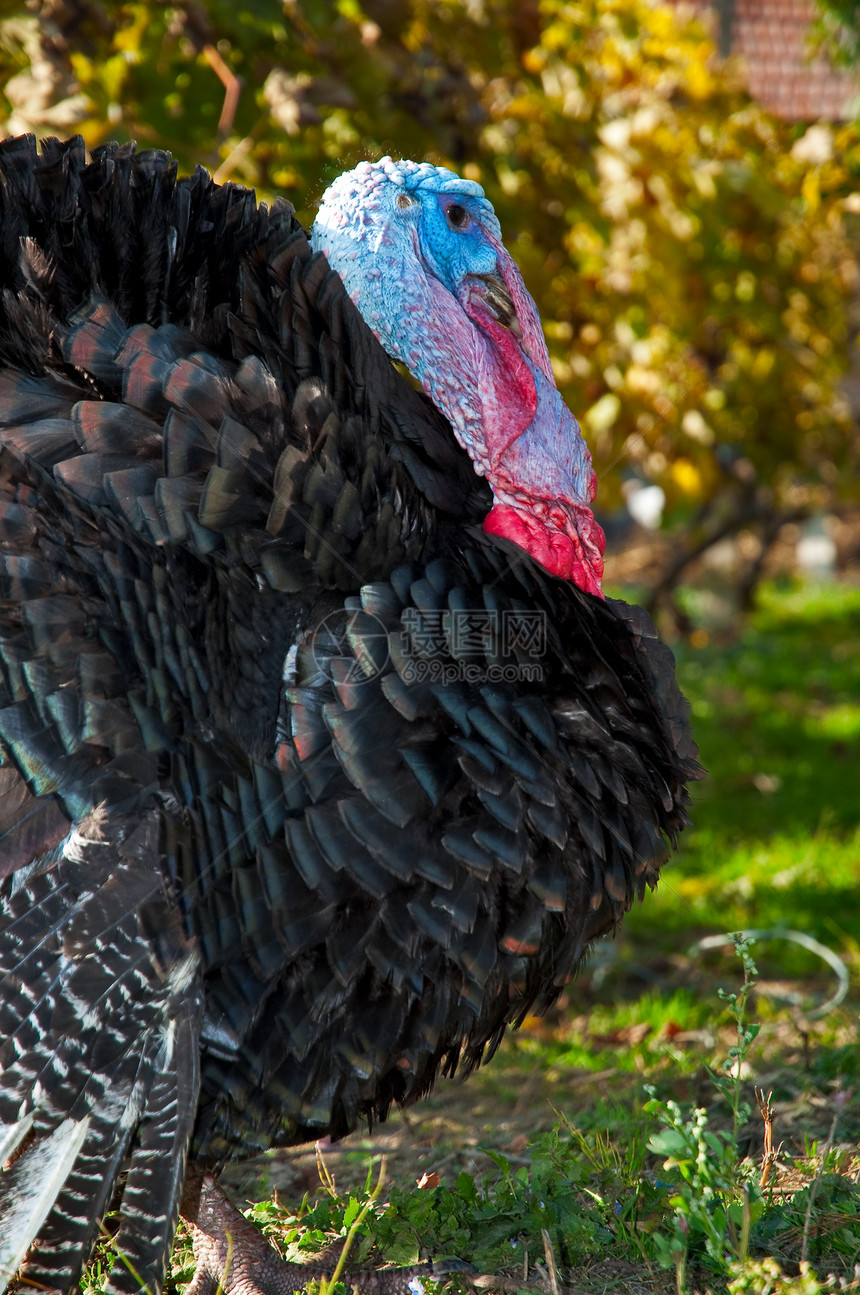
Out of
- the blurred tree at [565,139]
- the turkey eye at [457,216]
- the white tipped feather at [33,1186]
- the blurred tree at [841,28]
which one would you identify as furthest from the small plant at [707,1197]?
the blurred tree at [841,28]

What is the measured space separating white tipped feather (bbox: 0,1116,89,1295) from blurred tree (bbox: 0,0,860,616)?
1.68 m

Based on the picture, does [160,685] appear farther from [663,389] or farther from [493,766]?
[663,389]

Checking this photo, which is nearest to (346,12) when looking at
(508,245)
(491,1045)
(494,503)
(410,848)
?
(508,245)

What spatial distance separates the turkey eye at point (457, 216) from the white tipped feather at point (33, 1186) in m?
1.84

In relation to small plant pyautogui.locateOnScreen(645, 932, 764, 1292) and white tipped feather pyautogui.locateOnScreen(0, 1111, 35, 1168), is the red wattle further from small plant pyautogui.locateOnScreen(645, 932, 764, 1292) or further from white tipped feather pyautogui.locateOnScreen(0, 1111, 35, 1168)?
white tipped feather pyautogui.locateOnScreen(0, 1111, 35, 1168)

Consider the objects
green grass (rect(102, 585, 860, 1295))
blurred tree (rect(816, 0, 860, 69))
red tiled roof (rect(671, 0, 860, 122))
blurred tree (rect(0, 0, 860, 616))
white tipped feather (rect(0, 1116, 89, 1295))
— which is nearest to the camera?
white tipped feather (rect(0, 1116, 89, 1295))

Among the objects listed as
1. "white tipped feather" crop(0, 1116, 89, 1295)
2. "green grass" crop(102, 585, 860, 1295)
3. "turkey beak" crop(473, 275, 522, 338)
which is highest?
"turkey beak" crop(473, 275, 522, 338)

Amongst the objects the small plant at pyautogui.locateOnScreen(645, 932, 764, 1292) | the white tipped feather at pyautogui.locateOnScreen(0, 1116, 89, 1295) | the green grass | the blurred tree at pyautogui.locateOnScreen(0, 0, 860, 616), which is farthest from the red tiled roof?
the white tipped feather at pyautogui.locateOnScreen(0, 1116, 89, 1295)

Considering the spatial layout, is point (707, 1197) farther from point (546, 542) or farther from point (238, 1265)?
point (546, 542)

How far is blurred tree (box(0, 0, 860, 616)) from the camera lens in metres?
3.22

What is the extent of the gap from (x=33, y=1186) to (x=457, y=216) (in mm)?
1974

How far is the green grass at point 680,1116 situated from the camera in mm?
2076

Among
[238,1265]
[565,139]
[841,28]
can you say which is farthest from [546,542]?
[841,28]

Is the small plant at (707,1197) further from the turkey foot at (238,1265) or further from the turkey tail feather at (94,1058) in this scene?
the turkey tail feather at (94,1058)
